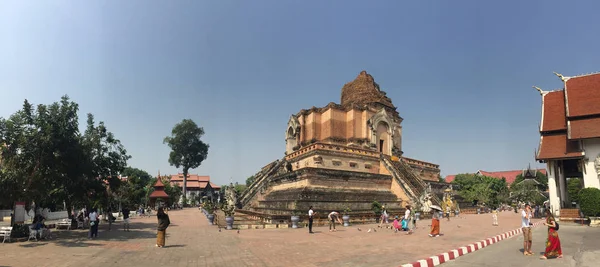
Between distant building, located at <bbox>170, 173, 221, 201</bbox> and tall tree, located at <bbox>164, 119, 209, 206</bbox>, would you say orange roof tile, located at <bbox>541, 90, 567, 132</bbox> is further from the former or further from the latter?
distant building, located at <bbox>170, 173, 221, 201</bbox>

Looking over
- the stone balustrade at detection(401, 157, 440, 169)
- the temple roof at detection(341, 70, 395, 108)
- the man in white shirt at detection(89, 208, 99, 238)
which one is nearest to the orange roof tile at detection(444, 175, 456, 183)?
the stone balustrade at detection(401, 157, 440, 169)

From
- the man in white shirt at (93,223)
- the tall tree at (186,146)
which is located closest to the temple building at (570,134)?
the man in white shirt at (93,223)

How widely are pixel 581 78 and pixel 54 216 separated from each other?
4306 cm

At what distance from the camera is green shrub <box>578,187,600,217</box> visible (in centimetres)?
1783

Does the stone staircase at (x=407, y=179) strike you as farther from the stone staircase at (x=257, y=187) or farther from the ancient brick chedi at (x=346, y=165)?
the stone staircase at (x=257, y=187)

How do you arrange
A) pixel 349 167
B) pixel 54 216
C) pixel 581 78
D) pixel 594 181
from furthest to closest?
pixel 54 216 < pixel 349 167 < pixel 581 78 < pixel 594 181

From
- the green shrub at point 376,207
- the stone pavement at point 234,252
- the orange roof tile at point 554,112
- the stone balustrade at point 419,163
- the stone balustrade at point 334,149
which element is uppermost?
the orange roof tile at point 554,112

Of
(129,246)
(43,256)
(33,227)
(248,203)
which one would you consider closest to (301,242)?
(129,246)

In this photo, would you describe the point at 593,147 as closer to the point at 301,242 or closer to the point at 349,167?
the point at 349,167

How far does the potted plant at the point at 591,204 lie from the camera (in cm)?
1784

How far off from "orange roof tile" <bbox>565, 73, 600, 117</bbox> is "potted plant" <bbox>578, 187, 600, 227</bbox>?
507cm

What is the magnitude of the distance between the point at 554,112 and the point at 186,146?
4791 cm

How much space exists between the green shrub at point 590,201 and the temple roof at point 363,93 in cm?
1753

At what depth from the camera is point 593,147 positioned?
2016cm
